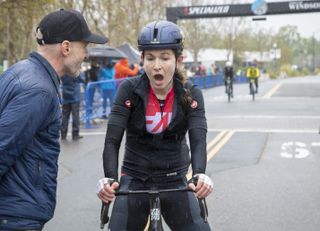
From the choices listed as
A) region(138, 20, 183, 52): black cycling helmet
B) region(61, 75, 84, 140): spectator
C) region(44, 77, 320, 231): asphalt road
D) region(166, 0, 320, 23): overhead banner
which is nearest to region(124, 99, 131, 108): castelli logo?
region(138, 20, 183, 52): black cycling helmet

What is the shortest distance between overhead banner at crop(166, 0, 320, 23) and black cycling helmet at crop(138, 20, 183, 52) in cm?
2950

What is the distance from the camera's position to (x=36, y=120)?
274 centimetres

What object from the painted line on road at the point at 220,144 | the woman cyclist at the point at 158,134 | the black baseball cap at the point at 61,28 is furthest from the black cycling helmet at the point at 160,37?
the painted line on road at the point at 220,144

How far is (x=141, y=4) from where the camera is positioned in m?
46.9

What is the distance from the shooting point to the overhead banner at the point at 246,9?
104 ft

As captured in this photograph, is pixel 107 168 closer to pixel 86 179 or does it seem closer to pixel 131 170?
pixel 131 170

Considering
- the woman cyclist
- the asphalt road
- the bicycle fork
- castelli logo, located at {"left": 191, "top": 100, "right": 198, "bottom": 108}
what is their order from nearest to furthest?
the bicycle fork, the woman cyclist, castelli logo, located at {"left": 191, "top": 100, "right": 198, "bottom": 108}, the asphalt road

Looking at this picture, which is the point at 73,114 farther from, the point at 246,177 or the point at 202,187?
the point at 202,187

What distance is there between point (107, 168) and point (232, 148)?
29.0 ft

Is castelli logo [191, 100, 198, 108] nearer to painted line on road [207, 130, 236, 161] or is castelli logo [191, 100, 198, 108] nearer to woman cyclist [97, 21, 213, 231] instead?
woman cyclist [97, 21, 213, 231]

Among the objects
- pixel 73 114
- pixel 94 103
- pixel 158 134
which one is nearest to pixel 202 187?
pixel 158 134

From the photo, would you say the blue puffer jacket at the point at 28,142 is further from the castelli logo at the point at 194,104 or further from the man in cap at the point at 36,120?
the castelli logo at the point at 194,104

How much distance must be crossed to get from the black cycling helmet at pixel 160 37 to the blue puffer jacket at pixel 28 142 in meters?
0.67

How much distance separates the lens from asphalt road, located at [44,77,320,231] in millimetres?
6559
